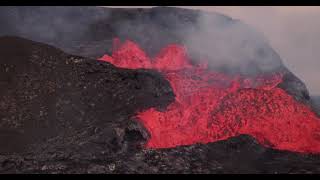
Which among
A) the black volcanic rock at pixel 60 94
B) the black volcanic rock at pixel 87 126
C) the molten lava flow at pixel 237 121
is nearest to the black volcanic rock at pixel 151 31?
the molten lava flow at pixel 237 121

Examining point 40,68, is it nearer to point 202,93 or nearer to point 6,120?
point 6,120

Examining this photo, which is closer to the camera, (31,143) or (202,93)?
(31,143)

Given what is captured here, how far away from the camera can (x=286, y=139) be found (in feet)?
95.6

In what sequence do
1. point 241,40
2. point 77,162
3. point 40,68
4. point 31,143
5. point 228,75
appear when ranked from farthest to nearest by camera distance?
1. point 241,40
2. point 228,75
3. point 40,68
4. point 31,143
5. point 77,162

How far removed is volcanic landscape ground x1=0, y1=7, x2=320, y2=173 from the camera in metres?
23.1

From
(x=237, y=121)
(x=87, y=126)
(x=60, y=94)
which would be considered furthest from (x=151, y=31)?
(x=87, y=126)

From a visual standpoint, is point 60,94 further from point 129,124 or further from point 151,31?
point 151,31

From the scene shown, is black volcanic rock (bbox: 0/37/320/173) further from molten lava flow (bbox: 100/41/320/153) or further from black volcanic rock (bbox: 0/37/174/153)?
molten lava flow (bbox: 100/41/320/153)

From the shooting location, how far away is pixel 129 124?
1081 inches

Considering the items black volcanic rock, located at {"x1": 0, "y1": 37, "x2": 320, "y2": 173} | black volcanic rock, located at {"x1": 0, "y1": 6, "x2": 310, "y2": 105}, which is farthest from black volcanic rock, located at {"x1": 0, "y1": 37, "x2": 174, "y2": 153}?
black volcanic rock, located at {"x1": 0, "y1": 6, "x2": 310, "y2": 105}

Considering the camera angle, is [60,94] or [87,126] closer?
[87,126]

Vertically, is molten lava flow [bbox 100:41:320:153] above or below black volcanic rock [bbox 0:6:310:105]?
below

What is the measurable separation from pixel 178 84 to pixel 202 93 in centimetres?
308

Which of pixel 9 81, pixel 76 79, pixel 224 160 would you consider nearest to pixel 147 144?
pixel 224 160
